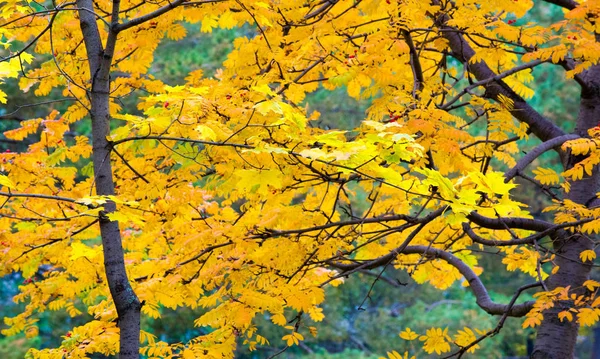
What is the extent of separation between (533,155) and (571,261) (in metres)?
0.86

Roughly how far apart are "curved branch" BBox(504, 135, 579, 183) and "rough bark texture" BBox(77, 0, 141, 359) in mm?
1961

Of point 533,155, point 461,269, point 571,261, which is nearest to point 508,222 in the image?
point 533,155

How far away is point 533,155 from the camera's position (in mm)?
4520

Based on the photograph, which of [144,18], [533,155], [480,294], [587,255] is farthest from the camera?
[480,294]

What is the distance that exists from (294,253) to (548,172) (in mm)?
1848

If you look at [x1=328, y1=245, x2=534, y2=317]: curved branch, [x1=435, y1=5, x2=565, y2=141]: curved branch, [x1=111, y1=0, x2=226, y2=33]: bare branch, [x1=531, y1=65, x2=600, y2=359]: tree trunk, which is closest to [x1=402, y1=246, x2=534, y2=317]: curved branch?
[x1=328, y1=245, x2=534, y2=317]: curved branch

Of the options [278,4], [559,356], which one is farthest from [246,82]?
[559,356]

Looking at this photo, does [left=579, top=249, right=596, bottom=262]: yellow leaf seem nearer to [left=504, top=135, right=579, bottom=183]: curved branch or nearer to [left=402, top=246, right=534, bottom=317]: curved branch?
[left=402, top=246, right=534, bottom=317]: curved branch

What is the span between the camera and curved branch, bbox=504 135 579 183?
166 inches

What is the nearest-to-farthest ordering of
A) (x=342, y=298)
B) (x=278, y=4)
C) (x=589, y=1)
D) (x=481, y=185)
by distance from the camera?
1. (x=481, y=185)
2. (x=589, y=1)
3. (x=278, y=4)
4. (x=342, y=298)

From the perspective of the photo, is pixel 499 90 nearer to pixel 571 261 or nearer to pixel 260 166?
pixel 571 261

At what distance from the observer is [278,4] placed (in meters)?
4.52

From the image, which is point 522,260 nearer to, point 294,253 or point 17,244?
point 294,253

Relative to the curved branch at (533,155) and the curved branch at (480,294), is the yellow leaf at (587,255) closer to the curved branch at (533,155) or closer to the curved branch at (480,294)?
the curved branch at (480,294)
